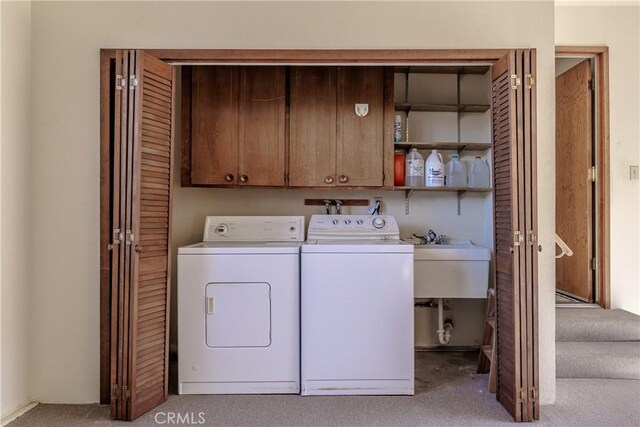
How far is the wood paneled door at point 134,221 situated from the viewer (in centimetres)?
198

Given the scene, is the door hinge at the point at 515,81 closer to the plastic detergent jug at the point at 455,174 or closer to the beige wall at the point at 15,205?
the plastic detergent jug at the point at 455,174

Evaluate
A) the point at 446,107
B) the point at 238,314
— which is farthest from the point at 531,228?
the point at 238,314

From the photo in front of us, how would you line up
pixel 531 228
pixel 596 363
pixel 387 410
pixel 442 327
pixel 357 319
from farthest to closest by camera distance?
pixel 442 327 → pixel 596 363 → pixel 357 319 → pixel 387 410 → pixel 531 228

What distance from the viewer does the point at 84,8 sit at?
2.13 meters

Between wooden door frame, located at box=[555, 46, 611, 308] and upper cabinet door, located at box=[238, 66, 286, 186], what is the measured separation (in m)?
2.18

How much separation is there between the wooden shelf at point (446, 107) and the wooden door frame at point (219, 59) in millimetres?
784

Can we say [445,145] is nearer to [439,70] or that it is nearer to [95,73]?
[439,70]

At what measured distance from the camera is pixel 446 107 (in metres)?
2.97

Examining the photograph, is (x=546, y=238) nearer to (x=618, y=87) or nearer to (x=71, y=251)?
(x=618, y=87)

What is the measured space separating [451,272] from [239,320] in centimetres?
150

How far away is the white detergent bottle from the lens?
2845 millimetres

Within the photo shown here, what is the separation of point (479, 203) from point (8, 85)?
3124mm

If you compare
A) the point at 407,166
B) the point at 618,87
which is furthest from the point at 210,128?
the point at 618,87

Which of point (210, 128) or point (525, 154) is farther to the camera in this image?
point (210, 128)
